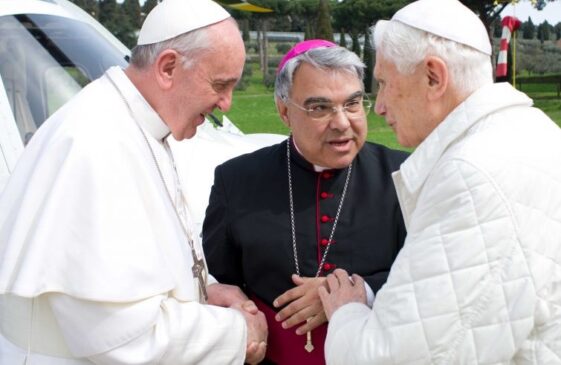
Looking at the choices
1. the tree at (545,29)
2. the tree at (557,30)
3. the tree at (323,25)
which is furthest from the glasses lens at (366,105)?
the tree at (545,29)

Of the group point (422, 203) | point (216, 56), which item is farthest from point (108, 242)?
point (422, 203)

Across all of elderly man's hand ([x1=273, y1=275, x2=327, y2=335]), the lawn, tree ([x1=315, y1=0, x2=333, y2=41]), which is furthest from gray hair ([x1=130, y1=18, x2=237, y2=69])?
tree ([x1=315, y1=0, x2=333, y2=41])

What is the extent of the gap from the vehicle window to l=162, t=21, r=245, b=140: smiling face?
109 inches

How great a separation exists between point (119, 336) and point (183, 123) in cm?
73

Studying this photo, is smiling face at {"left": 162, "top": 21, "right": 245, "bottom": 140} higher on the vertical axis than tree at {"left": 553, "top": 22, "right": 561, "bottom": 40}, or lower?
higher

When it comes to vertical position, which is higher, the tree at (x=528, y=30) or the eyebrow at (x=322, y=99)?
the eyebrow at (x=322, y=99)

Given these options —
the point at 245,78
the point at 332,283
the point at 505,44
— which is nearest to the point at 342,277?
the point at 332,283

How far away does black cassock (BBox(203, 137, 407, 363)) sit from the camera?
9.91ft

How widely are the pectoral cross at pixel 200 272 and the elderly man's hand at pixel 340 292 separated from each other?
1.41 ft

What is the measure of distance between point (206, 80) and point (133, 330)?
2.68 feet

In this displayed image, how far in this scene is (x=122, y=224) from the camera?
2363 millimetres

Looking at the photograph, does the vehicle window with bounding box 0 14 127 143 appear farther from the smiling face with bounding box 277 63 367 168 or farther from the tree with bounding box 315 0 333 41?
the tree with bounding box 315 0 333 41

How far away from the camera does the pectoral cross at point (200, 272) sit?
278cm

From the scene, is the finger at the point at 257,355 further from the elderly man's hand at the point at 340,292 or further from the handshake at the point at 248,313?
the elderly man's hand at the point at 340,292
